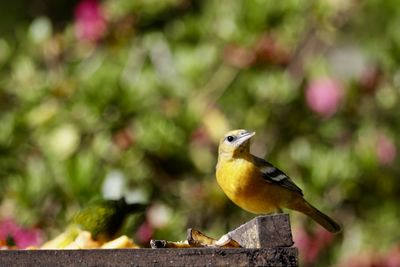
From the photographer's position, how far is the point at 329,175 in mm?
5121

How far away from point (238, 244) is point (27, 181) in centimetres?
275

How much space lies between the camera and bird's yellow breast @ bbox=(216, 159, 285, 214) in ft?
11.0

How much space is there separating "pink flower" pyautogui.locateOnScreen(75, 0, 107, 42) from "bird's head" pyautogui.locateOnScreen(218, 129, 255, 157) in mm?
2110

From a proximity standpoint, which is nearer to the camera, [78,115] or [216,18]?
[78,115]

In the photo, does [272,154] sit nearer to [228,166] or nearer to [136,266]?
[228,166]

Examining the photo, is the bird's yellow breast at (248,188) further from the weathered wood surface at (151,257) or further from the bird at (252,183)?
the weathered wood surface at (151,257)

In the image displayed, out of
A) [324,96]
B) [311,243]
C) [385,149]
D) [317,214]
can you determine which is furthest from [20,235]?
[385,149]

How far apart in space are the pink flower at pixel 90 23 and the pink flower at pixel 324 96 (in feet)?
4.08

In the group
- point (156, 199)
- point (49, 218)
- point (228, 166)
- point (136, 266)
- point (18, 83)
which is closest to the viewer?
point (136, 266)

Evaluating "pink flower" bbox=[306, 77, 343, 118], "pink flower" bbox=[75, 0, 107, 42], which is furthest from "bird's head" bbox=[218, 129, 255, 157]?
"pink flower" bbox=[75, 0, 107, 42]

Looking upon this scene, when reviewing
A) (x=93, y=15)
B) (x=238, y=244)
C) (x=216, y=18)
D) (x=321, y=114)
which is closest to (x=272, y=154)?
(x=321, y=114)

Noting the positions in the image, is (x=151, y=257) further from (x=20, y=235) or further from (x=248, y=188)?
(x=20, y=235)

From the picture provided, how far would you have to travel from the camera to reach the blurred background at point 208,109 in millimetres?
4980

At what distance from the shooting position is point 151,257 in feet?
5.81
